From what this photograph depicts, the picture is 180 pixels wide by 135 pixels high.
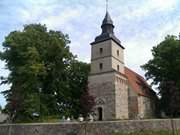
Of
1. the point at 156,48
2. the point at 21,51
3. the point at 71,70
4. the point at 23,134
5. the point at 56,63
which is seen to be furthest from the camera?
the point at 156,48

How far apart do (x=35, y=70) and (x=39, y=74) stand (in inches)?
41.1

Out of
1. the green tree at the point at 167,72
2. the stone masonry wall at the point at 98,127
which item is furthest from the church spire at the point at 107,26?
the stone masonry wall at the point at 98,127

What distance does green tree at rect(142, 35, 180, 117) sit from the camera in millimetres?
33322

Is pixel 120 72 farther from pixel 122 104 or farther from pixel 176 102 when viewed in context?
pixel 176 102

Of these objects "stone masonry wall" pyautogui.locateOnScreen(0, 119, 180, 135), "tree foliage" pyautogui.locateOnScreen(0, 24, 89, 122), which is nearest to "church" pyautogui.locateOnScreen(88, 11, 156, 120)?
"tree foliage" pyautogui.locateOnScreen(0, 24, 89, 122)

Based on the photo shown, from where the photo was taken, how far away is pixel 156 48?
38750 millimetres

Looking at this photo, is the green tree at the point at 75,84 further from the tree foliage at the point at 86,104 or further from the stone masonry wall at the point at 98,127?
the stone masonry wall at the point at 98,127

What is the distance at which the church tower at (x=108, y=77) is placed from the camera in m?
31.4

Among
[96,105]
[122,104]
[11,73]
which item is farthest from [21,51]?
[122,104]

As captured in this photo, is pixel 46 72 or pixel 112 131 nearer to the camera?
pixel 112 131

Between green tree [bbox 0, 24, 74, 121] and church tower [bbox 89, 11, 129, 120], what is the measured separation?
346cm

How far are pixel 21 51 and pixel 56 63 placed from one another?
14.1ft

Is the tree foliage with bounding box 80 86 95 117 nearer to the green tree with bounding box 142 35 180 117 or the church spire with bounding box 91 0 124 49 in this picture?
the church spire with bounding box 91 0 124 49

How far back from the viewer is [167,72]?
3625cm
